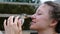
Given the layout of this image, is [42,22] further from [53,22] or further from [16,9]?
[16,9]

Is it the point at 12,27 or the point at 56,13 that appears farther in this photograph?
the point at 56,13

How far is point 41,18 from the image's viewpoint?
70.9 inches

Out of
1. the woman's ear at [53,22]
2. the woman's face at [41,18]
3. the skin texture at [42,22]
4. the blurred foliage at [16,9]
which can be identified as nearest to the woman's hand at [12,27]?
the skin texture at [42,22]

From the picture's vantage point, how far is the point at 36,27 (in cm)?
176

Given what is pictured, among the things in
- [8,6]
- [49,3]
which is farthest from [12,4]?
[49,3]

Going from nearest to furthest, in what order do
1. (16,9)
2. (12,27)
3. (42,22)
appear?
(12,27)
(42,22)
(16,9)

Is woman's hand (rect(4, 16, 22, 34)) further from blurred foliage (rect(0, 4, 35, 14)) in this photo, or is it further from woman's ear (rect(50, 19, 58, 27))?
blurred foliage (rect(0, 4, 35, 14))

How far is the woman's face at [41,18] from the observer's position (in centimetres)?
177

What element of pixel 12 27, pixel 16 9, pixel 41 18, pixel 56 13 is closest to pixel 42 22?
pixel 41 18

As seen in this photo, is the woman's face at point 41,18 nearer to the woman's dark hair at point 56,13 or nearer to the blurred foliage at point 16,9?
the woman's dark hair at point 56,13

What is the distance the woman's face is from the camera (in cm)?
177

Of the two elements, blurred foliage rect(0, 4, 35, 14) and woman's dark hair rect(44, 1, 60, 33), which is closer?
woman's dark hair rect(44, 1, 60, 33)

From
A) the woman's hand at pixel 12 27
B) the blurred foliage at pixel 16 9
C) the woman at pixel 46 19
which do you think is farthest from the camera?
the blurred foliage at pixel 16 9

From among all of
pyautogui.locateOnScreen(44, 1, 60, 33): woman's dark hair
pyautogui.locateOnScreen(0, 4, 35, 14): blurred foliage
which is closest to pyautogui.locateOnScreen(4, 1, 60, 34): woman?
pyautogui.locateOnScreen(44, 1, 60, 33): woman's dark hair
